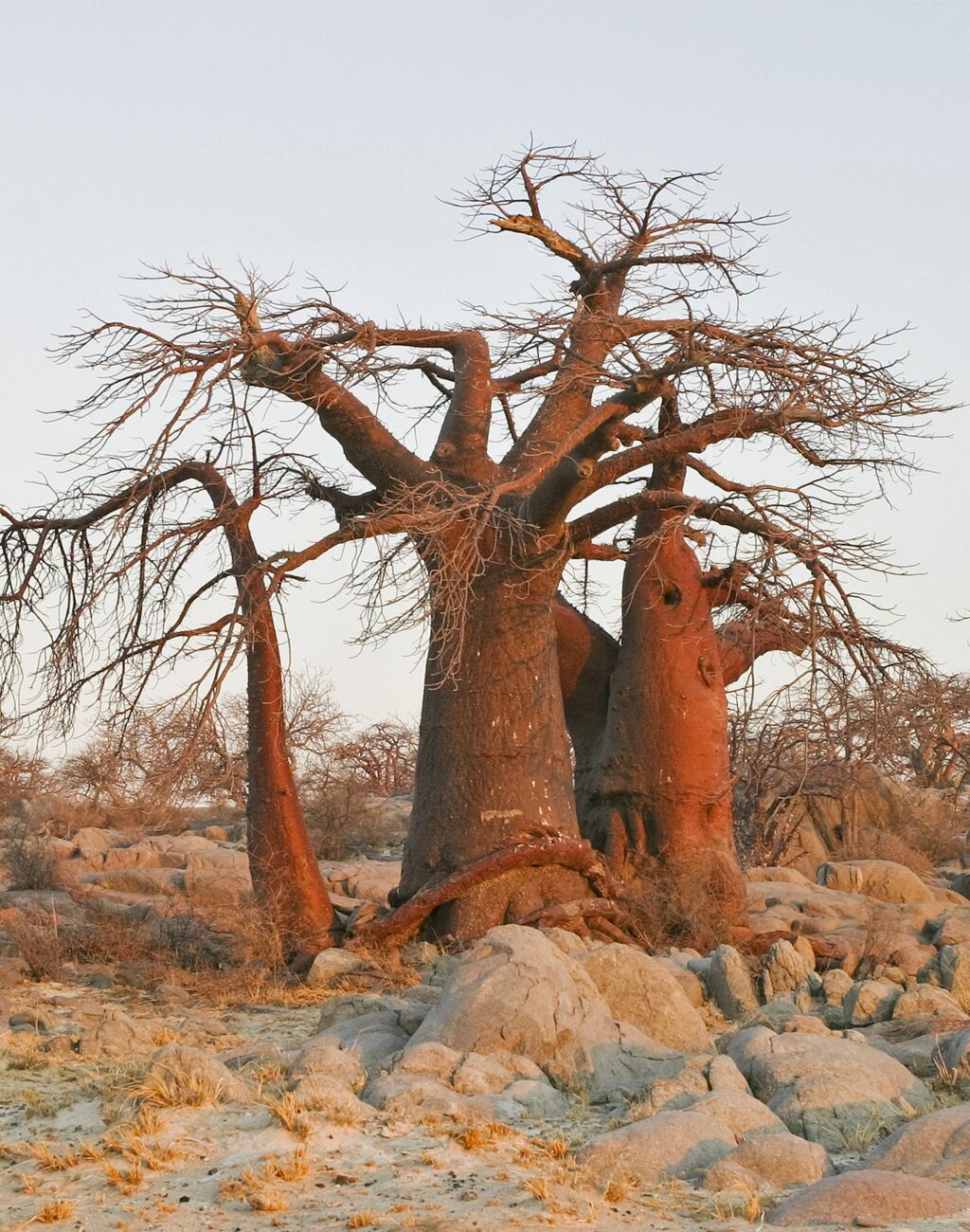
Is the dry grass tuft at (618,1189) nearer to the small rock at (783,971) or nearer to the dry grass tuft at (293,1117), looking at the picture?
the dry grass tuft at (293,1117)

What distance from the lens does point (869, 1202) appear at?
3.97 metres

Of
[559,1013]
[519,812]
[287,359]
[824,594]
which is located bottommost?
[559,1013]

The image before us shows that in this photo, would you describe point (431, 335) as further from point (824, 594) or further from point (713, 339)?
point (824, 594)

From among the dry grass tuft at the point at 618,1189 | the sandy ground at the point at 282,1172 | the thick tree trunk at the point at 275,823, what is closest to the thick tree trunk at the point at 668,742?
the thick tree trunk at the point at 275,823

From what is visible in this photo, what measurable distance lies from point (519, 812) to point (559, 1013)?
3.25m

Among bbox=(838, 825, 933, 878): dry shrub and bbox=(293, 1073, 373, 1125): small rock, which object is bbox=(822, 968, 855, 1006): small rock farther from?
bbox=(838, 825, 933, 878): dry shrub

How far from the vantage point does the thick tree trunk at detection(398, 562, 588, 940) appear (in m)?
8.98

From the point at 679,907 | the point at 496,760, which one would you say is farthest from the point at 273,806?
the point at 679,907

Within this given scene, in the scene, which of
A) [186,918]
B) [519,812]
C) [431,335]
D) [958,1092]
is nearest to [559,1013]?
[958,1092]

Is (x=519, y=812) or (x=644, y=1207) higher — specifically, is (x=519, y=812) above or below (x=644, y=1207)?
above

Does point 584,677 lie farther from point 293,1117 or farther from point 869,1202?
point 869,1202

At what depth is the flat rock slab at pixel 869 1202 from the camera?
395 centimetres

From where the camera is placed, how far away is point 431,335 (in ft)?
32.0

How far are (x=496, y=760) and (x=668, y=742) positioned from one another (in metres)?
1.50
